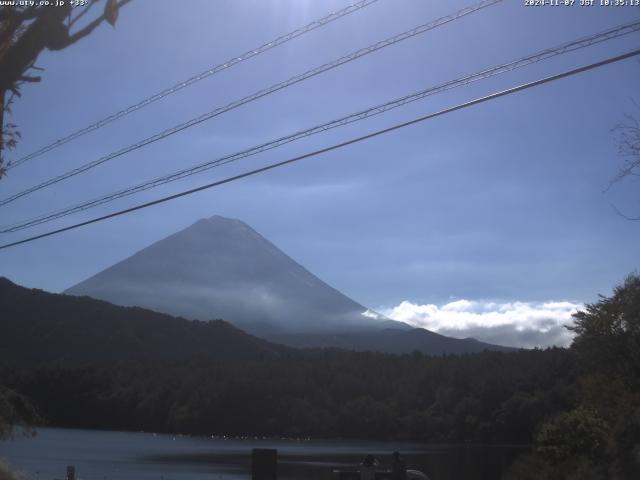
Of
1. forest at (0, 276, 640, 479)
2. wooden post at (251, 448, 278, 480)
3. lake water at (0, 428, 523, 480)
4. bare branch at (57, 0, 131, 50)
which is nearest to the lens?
bare branch at (57, 0, 131, 50)

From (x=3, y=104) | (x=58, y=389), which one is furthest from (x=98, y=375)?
(x=3, y=104)

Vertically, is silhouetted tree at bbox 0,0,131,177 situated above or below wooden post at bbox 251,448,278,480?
above

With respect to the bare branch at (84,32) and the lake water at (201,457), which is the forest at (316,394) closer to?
the lake water at (201,457)

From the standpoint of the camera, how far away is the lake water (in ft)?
164

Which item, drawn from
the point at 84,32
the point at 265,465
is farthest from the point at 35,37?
the point at 265,465

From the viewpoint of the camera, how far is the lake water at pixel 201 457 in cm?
4997

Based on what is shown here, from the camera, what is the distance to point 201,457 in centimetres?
6762

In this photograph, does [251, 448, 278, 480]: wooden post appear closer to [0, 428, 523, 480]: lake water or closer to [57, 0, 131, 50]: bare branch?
[57, 0, 131, 50]: bare branch

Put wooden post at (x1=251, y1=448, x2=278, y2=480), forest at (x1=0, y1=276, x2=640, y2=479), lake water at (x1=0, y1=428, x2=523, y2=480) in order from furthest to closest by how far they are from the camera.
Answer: forest at (x1=0, y1=276, x2=640, y2=479)
lake water at (x1=0, y1=428, x2=523, y2=480)
wooden post at (x1=251, y1=448, x2=278, y2=480)

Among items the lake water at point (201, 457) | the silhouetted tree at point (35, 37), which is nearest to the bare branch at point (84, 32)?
the silhouetted tree at point (35, 37)

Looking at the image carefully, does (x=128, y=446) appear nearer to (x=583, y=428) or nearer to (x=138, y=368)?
(x=138, y=368)

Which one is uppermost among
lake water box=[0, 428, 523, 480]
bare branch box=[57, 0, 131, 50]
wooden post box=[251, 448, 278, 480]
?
bare branch box=[57, 0, 131, 50]

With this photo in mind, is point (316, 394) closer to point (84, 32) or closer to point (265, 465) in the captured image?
point (265, 465)

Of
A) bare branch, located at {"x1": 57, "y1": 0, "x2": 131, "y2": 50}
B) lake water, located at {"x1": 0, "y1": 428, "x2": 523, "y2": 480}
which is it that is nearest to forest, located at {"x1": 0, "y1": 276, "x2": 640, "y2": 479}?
lake water, located at {"x1": 0, "y1": 428, "x2": 523, "y2": 480}
